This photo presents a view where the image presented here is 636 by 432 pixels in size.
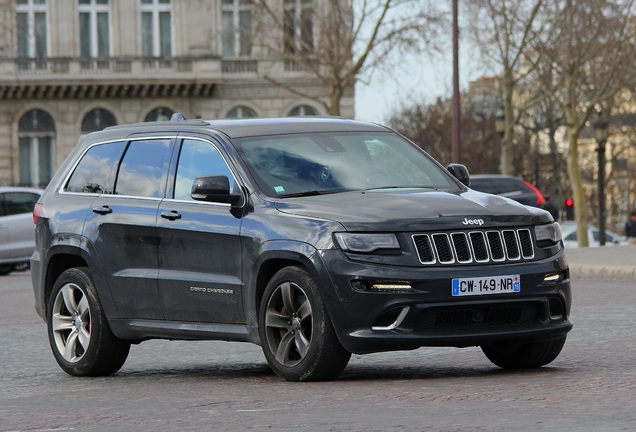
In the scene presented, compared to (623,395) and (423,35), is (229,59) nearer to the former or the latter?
(423,35)

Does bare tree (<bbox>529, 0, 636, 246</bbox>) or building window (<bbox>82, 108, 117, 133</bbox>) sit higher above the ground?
bare tree (<bbox>529, 0, 636, 246</bbox>)

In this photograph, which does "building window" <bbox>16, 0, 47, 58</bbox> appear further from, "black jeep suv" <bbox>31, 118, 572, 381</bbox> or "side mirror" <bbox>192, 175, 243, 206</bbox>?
"side mirror" <bbox>192, 175, 243, 206</bbox>

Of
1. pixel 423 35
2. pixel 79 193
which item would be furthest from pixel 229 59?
pixel 79 193

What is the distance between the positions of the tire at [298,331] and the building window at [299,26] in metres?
46.1

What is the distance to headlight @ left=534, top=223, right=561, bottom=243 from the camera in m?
9.90

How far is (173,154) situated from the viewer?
11.0 m

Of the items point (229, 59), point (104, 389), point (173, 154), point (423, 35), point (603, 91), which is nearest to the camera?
point (104, 389)

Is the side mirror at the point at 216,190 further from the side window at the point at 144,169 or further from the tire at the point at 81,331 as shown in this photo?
the tire at the point at 81,331

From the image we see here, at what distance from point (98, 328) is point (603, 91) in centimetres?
4765

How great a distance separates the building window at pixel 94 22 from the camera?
2554 inches

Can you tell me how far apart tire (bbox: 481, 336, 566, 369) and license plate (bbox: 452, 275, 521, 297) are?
0.78m

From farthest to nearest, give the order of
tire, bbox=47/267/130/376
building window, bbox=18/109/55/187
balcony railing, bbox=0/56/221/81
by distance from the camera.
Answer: building window, bbox=18/109/55/187 → balcony railing, bbox=0/56/221/81 → tire, bbox=47/267/130/376

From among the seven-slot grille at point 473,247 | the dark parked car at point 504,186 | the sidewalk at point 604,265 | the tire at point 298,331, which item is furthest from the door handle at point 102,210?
the dark parked car at point 504,186

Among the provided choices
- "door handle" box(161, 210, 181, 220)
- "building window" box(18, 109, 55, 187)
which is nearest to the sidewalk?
"door handle" box(161, 210, 181, 220)
